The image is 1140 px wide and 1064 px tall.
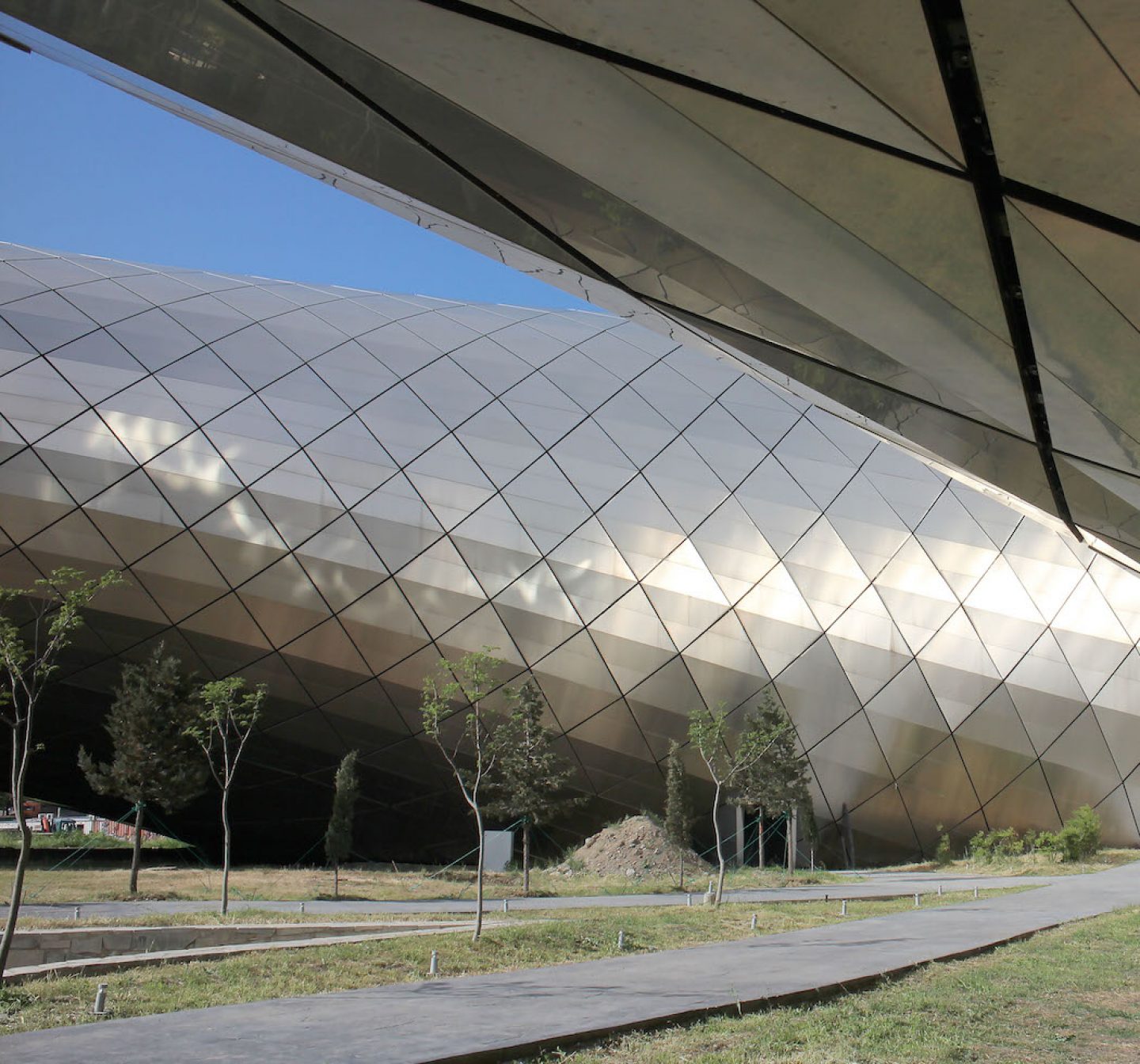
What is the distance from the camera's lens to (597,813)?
31500mm

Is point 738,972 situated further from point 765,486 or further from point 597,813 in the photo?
point 765,486

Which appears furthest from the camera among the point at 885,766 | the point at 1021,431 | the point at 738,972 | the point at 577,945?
the point at 885,766

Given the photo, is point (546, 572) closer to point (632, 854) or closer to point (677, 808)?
point (677, 808)

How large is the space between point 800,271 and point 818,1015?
7442 mm

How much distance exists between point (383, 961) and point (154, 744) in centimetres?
1475

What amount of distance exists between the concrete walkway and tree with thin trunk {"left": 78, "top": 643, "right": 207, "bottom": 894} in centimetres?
1688

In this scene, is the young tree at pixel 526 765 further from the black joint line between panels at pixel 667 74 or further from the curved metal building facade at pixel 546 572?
the black joint line between panels at pixel 667 74

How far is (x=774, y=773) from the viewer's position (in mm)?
27641

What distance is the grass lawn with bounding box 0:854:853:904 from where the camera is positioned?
77.0 ft

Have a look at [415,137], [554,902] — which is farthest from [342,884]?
[415,137]

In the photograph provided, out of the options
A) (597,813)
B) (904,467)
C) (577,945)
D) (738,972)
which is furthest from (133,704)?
(904,467)

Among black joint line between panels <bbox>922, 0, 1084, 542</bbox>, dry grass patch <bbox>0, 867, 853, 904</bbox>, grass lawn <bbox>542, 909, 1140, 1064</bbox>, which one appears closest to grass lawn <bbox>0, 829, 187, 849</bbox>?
dry grass patch <bbox>0, 867, 853, 904</bbox>

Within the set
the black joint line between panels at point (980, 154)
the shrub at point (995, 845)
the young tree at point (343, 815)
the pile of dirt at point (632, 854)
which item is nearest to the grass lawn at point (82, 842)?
the young tree at point (343, 815)

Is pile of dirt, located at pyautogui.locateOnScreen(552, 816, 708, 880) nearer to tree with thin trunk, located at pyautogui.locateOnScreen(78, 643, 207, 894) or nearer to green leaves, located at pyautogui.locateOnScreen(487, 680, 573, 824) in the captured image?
green leaves, located at pyautogui.locateOnScreen(487, 680, 573, 824)
